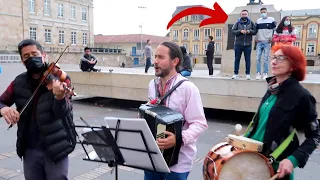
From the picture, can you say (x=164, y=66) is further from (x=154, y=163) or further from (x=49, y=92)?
(x=49, y=92)

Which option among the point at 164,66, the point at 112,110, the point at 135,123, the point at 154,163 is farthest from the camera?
the point at 112,110

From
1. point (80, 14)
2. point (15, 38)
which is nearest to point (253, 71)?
point (15, 38)

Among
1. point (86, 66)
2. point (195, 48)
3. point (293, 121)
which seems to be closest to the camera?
point (293, 121)

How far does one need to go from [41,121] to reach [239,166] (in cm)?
166

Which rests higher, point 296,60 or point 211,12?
point 211,12

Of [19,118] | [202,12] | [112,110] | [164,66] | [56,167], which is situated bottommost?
[112,110]

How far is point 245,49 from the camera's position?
8680 millimetres

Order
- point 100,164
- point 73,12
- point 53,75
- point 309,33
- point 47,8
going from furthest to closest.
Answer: point 309,33
point 73,12
point 47,8
point 100,164
point 53,75

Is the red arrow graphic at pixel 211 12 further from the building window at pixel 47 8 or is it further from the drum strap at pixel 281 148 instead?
the building window at pixel 47 8

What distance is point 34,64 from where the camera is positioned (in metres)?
2.55

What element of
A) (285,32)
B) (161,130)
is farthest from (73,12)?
(161,130)

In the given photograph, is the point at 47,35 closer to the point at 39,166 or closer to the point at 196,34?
the point at 196,34

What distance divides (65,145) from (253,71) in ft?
27.2

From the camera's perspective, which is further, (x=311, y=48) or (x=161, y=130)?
(x=311, y=48)
